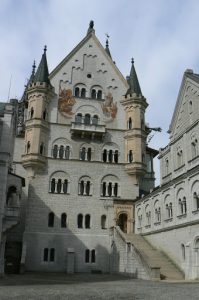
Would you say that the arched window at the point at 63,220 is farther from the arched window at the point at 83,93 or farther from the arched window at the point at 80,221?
the arched window at the point at 83,93

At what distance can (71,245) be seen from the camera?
153ft

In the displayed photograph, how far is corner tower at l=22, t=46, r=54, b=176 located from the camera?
158 feet

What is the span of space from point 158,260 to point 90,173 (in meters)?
18.0

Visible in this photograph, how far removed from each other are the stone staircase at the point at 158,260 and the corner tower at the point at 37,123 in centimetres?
1639

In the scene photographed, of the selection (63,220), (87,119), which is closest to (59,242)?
(63,220)

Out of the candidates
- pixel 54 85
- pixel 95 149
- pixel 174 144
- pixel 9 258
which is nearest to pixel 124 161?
pixel 95 149

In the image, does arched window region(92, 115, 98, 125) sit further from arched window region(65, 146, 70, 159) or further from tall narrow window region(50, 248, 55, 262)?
tall narrow window region(50, 248, 55, 262)

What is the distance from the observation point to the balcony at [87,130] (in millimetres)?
50812

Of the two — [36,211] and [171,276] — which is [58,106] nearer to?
[36,211]

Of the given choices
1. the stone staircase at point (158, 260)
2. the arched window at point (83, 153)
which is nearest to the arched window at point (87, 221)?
the stone staircase at point (158, 260)

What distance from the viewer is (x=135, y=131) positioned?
170 ft

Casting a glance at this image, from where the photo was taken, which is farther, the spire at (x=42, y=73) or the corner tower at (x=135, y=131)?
the spire at (x=42, y=73)

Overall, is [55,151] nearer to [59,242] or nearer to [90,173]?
[90,173]

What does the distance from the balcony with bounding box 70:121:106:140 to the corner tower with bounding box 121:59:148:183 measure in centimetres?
403
